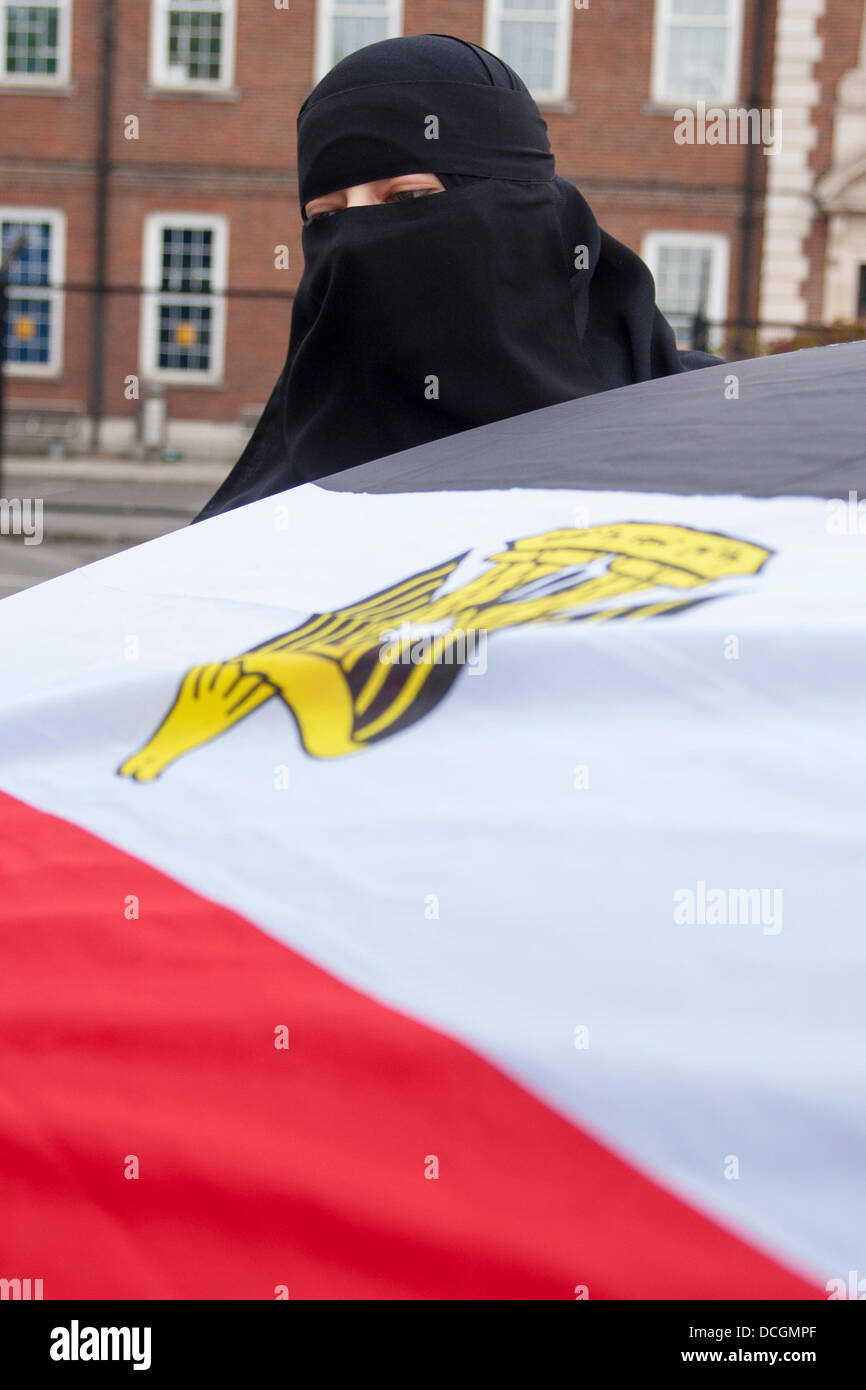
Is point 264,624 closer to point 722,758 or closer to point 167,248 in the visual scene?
point 722,758

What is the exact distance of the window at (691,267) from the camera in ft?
63.7

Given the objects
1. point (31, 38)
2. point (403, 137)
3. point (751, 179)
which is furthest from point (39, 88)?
point (403, 137)

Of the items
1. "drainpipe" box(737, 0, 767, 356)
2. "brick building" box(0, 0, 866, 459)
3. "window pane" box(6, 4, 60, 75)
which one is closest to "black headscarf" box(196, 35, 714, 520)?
"brick building" box(0, 0, 866, 459)

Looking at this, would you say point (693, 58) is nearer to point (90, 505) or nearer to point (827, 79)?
point (827, 79)

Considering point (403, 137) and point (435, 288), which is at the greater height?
point (403, 137)

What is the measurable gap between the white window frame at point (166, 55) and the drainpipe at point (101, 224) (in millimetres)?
542

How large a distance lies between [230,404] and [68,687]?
1933 cm

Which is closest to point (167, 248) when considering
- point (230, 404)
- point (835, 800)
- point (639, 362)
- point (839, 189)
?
point (230, 404)

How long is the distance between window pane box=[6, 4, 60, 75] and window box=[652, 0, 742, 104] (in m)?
7.72

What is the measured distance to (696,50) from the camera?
19.0 meters

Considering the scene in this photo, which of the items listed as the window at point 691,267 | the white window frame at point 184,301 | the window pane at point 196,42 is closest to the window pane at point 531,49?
the window at point 691,267

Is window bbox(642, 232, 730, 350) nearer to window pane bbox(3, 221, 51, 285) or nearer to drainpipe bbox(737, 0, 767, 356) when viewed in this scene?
drainpipe bbox(737, 0, 767, 356)

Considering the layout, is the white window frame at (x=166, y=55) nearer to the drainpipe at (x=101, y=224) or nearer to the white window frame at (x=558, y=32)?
the drainpipe at (x=101, y=224)

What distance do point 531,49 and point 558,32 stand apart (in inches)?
15.5
